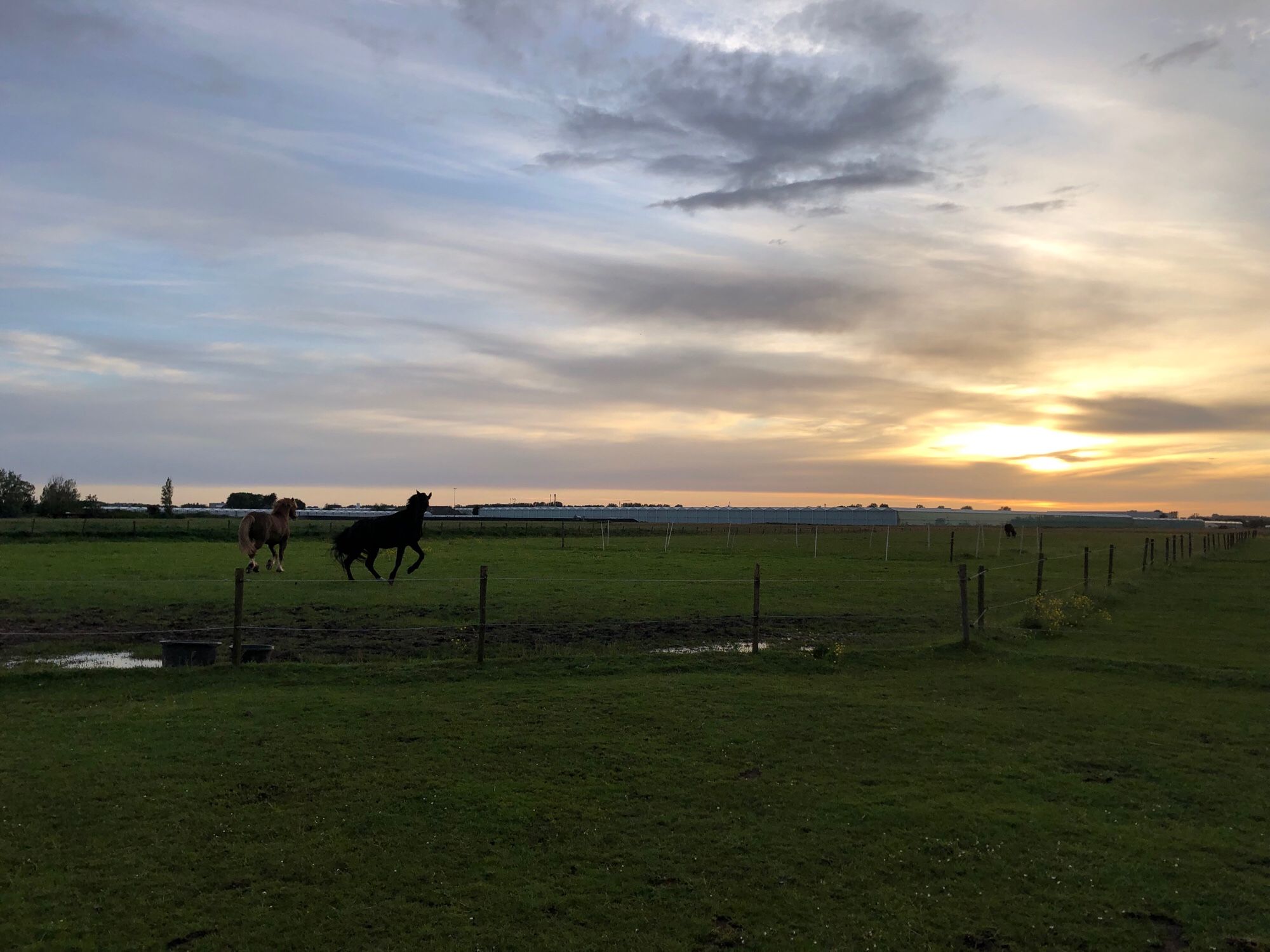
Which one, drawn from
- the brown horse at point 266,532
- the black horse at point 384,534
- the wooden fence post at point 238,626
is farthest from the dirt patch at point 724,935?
the brown horse at point 266,532

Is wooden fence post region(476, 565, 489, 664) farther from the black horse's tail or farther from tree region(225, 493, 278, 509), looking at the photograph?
tree region(225, 493, 278, 509)

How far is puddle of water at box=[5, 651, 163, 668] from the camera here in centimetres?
1311

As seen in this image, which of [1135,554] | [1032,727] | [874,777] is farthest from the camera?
[1135,554]

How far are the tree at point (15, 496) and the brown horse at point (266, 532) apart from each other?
68.6 m

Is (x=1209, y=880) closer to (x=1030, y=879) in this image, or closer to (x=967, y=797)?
(x=1030, y=879)

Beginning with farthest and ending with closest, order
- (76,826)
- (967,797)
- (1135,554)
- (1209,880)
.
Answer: (1135,554) < (967,797) < (76,826) < (1209,880)

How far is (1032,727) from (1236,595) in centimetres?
2022

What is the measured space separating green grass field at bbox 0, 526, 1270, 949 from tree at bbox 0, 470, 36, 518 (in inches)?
3435

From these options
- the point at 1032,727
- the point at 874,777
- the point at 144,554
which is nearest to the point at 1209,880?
the point at 874,777

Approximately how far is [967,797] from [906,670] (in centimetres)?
587

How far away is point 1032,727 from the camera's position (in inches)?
387

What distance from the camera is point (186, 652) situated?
1224 cm

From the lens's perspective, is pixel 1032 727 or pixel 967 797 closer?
pixel 967 797

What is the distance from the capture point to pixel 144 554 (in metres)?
35.8
